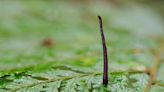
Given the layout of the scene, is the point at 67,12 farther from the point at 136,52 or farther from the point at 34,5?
the point at 136,52

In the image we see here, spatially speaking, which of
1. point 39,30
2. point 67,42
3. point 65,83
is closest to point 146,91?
point 65,83

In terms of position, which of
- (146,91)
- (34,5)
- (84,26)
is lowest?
(146,91)

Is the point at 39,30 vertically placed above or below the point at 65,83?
above

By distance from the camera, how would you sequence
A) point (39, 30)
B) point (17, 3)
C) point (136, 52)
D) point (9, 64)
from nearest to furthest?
1. point (9, 64)
2. point (136, 52)
3. point (39, 30)
4. point (17, 3)

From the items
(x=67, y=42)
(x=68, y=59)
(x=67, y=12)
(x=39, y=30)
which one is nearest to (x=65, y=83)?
(x=68, y=59)

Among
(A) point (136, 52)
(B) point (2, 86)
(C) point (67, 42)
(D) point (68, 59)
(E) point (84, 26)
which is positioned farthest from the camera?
(E) point (84, 26)

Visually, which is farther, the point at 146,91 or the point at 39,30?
the point at 39,30
